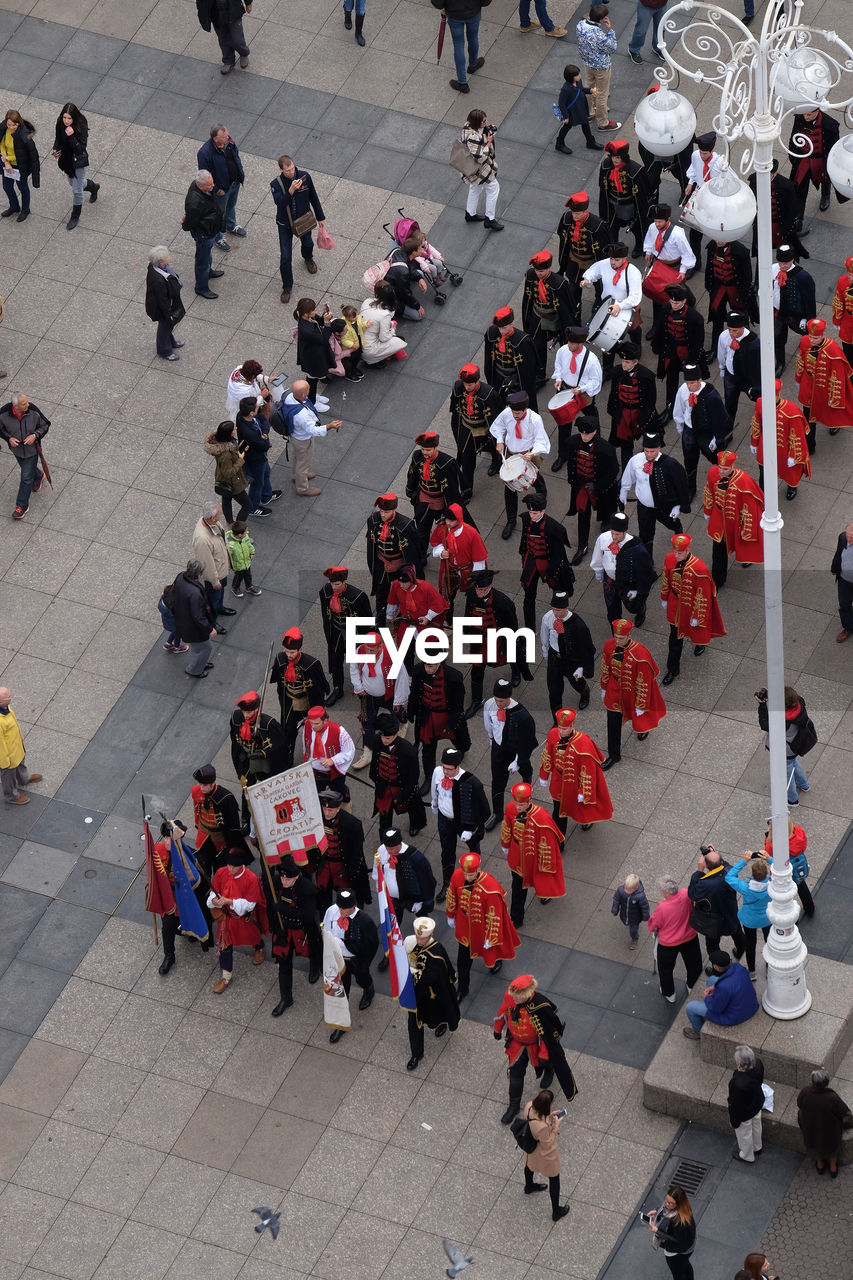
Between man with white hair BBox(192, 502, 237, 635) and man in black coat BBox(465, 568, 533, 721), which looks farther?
man with white hair BBox(192, 502, 237, 635)

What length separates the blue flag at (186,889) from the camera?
21.3 meters

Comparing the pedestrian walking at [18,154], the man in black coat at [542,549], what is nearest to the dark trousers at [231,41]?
the pedestrian walking at [18,154]

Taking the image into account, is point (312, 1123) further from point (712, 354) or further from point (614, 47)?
point (614, 47)

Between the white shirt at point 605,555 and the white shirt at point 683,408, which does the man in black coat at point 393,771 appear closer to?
the white shirt at point 605,555

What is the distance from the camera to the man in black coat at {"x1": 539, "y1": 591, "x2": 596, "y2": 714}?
2245 centimetres

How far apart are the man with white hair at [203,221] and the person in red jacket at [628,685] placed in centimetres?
760

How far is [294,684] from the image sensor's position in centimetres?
2278

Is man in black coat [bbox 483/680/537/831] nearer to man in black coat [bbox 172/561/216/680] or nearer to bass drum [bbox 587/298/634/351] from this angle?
man in black coat [bbox 172/561/216/680]

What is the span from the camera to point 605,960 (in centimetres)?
2161

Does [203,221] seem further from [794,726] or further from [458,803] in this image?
[794,726]

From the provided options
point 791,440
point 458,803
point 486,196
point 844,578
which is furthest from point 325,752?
point 486,196

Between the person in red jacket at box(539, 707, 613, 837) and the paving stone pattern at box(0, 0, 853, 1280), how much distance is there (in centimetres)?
58

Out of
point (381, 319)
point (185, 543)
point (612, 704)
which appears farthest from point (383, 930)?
point (381, 319)

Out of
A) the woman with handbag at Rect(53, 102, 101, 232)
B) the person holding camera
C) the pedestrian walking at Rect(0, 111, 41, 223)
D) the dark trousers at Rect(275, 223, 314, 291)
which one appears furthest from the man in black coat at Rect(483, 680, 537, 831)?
the pedestrian walking at Rect(0, 111, 41, 223)
